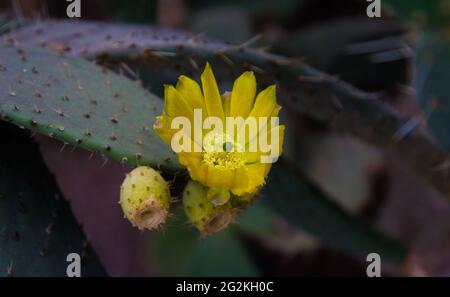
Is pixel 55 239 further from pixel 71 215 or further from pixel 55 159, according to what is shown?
pixel 55 159

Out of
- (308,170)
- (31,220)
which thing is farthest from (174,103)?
(308,170)

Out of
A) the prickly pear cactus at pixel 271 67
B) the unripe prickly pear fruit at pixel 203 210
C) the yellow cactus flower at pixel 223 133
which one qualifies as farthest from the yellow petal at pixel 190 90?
the prickly pear cactus at pixel 271 67

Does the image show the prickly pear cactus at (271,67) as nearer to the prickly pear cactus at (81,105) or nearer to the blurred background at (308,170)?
the prickly pear cactus at (81,105)

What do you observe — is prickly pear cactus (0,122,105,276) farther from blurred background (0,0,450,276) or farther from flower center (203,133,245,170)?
blurred background (0,0,450,276)

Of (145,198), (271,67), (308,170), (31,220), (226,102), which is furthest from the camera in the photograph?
(308,170)

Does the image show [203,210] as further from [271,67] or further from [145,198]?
[271,67]
